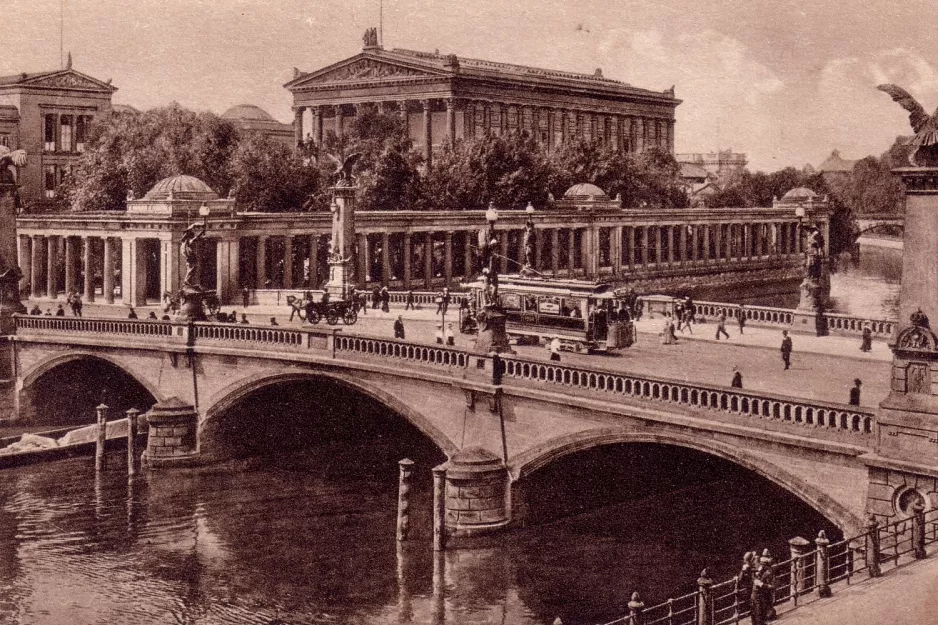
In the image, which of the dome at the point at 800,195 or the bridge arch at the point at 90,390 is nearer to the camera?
the bridge arch at the point at 90,390

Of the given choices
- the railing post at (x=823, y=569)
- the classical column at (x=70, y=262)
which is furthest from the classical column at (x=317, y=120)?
the railing post at (x=823, y=569)

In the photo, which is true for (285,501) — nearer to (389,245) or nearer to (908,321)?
(908,321)

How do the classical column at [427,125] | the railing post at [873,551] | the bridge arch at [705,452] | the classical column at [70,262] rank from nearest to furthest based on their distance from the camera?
1. the railing post at [873,551]
2. the bridge arch at [705,452]
3. the classical column at [70,262]
4. the classical column at [427,125]

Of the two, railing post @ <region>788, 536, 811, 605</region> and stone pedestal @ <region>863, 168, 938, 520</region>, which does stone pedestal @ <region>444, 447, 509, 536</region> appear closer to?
stone pedestal @ <region>863, 168, 938, 520</region>

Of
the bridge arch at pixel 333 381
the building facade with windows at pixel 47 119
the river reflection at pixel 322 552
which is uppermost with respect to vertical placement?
the building facade with windows at pixel 47 119

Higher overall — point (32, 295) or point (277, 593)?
point (32, 295)

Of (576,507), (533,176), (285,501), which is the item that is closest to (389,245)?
(533,176)

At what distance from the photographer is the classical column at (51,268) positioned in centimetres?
8825

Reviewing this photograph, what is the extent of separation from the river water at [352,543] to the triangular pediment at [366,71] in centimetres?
8544

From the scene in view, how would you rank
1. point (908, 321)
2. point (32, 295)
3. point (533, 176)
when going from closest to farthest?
point (908, 321)
point (32, 295)
point (533, 176)

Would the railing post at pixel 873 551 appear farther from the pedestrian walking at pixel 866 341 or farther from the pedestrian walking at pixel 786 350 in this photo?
the pedestrian walking at pixel 866 341

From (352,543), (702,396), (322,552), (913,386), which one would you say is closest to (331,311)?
(352,543)

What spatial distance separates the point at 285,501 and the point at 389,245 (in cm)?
4583

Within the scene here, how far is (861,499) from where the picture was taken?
32.8m
